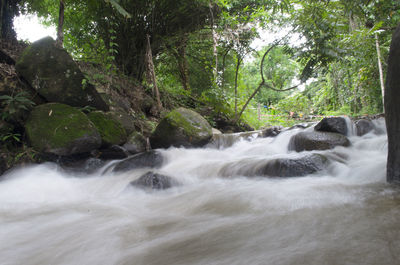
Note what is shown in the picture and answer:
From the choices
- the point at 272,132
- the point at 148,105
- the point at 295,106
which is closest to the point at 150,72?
the point at 148,105

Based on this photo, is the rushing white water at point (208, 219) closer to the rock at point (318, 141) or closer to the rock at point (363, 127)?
the rock at point (318, 141)

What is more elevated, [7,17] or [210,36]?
[7,17]

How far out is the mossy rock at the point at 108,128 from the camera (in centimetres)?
504

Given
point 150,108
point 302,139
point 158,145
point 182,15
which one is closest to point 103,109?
point 158,145

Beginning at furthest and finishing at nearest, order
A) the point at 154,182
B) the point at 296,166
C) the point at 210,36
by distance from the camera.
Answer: the point at 210,36 → the point at 154,182 → the point at 296,166

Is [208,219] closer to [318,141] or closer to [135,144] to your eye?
[318,141]

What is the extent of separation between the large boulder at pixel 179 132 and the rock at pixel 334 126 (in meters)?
2.62

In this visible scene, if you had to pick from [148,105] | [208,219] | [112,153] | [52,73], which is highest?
[52,73]

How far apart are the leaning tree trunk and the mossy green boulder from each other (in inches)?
180

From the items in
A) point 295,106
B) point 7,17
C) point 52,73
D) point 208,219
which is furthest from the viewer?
point 295,106

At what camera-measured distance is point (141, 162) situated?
471 cm

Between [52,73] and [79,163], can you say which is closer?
[79,163]

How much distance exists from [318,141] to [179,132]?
295 cm

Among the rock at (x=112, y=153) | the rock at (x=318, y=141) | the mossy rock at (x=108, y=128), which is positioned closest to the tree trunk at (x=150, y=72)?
the mossy rock at (x=108, y=128)
